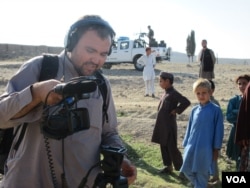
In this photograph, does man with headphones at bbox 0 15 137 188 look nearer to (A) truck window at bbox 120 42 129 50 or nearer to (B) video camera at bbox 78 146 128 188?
(B) video camera at bbox 78 146 128 188

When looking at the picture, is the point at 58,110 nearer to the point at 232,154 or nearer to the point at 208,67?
the point at 232,154

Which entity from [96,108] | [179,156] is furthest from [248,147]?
[96,108]

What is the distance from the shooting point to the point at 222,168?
690 cm

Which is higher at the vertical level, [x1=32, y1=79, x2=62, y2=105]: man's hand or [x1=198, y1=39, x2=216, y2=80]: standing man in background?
[x1=32, y1=79, x2=62, y2=105]: man's hand

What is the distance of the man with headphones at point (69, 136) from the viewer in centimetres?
198

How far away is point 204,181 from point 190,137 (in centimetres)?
54

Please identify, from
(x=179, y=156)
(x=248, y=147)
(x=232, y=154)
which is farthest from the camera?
(x=179, y=156)

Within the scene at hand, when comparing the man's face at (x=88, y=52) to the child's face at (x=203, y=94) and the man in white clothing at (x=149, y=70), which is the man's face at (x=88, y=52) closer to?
the child's face at (x=203, y=94)

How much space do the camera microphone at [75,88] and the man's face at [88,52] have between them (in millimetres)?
423

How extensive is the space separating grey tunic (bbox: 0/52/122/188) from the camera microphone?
23 cm

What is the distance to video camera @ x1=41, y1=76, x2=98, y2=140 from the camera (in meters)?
1.78

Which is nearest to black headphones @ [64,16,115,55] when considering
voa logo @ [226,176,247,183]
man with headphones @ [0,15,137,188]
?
man with headphones @ [0,15,137,188]

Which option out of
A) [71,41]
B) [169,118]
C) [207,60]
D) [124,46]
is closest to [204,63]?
[207,60]

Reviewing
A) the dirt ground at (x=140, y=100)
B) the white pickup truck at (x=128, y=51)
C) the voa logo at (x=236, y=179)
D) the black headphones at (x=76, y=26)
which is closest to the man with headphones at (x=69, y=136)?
the black headphones at (x=76, y=26)
